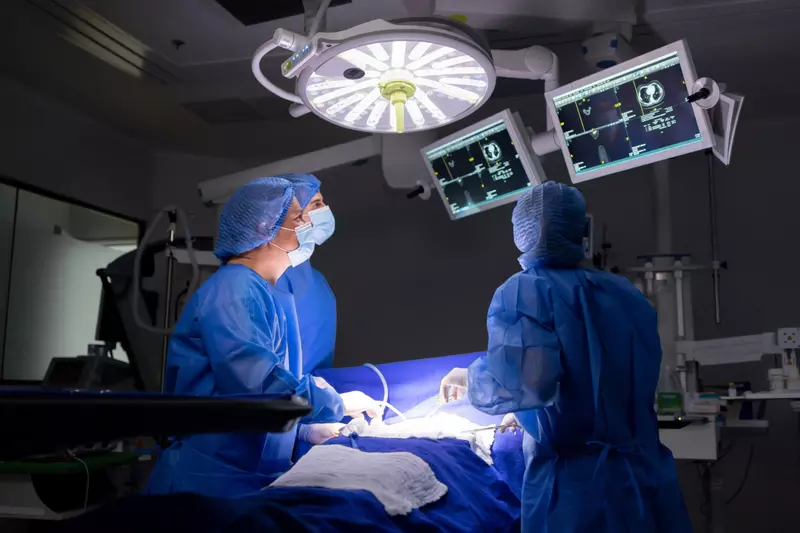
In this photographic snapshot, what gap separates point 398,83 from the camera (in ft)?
6.64

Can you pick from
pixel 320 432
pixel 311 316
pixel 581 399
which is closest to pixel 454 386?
pixel 320 432

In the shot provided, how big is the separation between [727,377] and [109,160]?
4445mm

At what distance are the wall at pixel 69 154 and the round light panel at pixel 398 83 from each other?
275 centimetres

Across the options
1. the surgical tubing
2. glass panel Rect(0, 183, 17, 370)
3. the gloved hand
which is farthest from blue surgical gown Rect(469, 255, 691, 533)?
glass panel Rect(0, 183, 17, 370)

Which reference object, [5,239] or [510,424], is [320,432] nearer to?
[510,424]

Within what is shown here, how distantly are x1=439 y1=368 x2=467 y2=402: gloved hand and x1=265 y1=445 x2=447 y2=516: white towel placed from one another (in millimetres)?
577

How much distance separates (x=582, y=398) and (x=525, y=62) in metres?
1.58

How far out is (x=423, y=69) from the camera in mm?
2000

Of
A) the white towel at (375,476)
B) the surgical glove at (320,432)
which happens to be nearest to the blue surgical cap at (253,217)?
the surgical glove at (320,432)

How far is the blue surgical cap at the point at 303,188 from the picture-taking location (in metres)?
2.36

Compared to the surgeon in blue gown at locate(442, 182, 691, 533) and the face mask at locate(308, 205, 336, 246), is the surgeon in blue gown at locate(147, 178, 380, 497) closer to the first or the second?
the face mask at locate(308, 205, 336, 246)

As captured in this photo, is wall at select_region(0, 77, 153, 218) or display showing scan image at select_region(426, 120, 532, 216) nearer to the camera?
display showing scan image at select_region(426, 120, 532, 216)

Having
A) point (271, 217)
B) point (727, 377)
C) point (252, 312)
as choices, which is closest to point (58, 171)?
point (271, 217)

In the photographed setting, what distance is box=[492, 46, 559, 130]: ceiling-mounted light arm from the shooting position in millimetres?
2777
